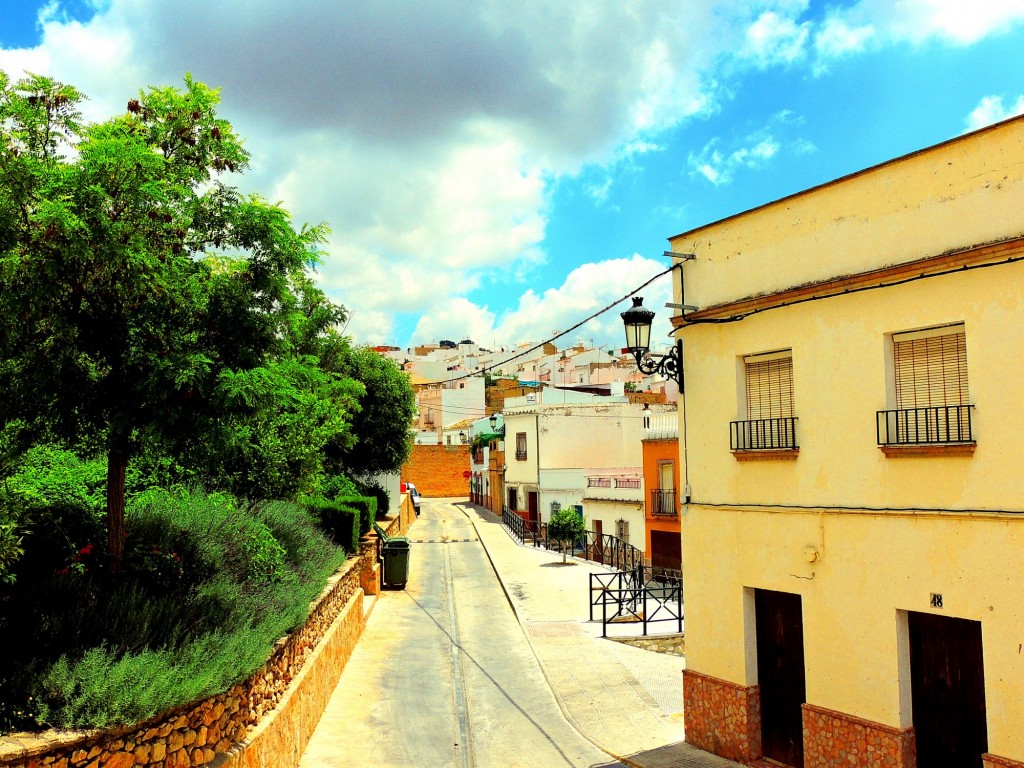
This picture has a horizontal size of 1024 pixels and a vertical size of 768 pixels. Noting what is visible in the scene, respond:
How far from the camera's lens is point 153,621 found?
25.6 feet

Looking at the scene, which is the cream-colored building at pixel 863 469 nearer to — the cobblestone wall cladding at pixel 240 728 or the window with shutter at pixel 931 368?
the window with shutter at pixel 931 368

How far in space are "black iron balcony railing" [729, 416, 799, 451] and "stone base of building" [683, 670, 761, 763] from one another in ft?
9.17

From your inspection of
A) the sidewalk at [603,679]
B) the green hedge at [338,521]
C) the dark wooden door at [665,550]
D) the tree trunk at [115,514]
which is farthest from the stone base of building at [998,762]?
the dark wooden door at [665,550]

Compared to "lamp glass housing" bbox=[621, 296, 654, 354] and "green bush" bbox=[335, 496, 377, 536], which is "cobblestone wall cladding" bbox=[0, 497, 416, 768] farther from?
"green bush" bbox=[335, 496, 377, 536]

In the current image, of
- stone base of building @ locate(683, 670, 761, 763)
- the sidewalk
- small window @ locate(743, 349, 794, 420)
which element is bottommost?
the sidewalk

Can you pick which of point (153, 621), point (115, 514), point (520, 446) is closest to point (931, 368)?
point (153, 621)

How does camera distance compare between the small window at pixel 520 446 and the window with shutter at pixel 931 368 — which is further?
the small window at pixel 520 446

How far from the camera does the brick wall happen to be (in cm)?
6788

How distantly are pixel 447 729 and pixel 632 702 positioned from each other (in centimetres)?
282

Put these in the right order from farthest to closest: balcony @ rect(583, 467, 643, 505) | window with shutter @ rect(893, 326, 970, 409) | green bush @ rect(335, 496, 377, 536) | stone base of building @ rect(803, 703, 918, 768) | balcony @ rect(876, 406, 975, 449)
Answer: balcony @ rect(583, 467, 643, 505) → green bush @ rect(335, 496, 377, 536) → stone base of building @ rect(803, 703, 918, 768) → window with shutter @ rect(893, 326, 970, 409) → balcony @ rect(876, 406, 975, 449)

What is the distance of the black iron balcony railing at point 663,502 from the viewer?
26859 mm

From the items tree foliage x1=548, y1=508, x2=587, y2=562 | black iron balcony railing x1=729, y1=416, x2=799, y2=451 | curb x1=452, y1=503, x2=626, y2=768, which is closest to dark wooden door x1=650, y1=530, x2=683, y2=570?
tree foliage x1=548, y1=508, x2=587, y2=562

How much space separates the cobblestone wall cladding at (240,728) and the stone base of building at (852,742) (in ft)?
18.6

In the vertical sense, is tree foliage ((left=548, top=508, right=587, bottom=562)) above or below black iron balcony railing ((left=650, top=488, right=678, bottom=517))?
below
